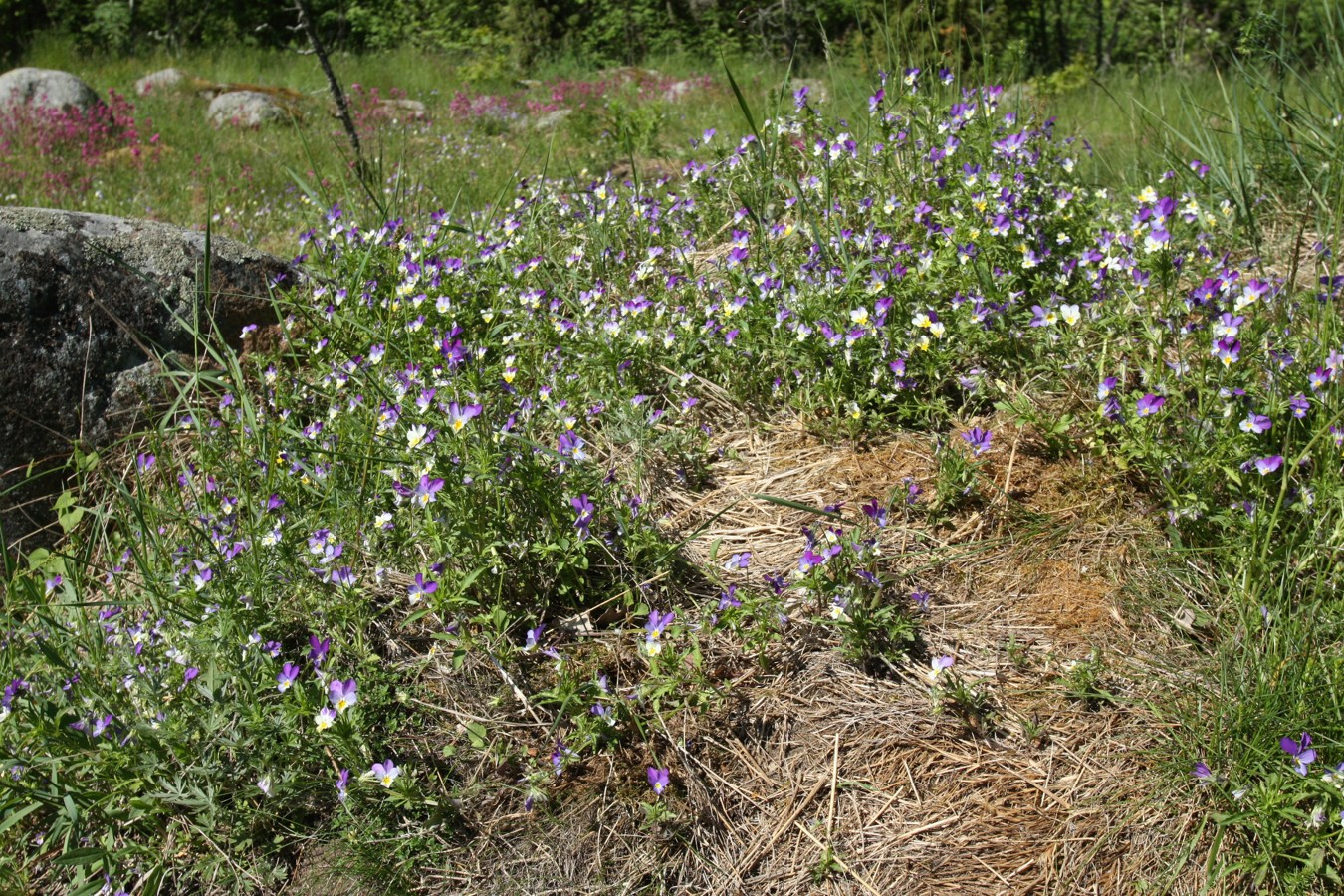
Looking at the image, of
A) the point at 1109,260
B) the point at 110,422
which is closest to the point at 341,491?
the point at 110,422

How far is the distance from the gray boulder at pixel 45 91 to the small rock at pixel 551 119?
3833 millimetres

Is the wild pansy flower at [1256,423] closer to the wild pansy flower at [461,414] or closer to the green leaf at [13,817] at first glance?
the wild pansy flower at [461,414]

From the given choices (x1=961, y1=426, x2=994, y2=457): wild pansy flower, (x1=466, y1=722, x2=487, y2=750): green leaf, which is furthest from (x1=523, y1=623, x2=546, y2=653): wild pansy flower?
(x1=961, y1=426, x2=994, y2=457): wild pansy flower

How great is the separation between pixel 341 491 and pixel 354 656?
1.56 ft

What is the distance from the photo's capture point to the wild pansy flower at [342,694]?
88.0 inches

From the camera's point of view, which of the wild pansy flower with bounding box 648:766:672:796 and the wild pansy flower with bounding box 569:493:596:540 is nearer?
the wild pansy flower with bounding box 648:766:672:796

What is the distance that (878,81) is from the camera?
14.2ft

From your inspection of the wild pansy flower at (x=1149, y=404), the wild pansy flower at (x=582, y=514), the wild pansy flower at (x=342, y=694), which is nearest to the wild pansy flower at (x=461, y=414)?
the wild pansy flower at (x=582, y=514)

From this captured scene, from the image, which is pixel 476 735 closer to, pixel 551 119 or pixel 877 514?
pixel 877 514

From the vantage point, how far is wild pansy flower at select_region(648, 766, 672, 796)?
219 centimetres

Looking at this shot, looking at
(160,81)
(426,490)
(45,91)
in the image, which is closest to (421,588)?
(426,490)

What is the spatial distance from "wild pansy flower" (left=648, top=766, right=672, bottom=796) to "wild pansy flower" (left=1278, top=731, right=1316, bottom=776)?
4.11ft

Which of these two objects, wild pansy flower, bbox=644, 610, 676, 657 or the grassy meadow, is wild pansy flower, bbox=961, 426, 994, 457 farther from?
wild pansy flower, bbox=644, 610, 676, 657

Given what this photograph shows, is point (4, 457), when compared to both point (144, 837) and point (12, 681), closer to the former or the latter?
point (12, 681)
